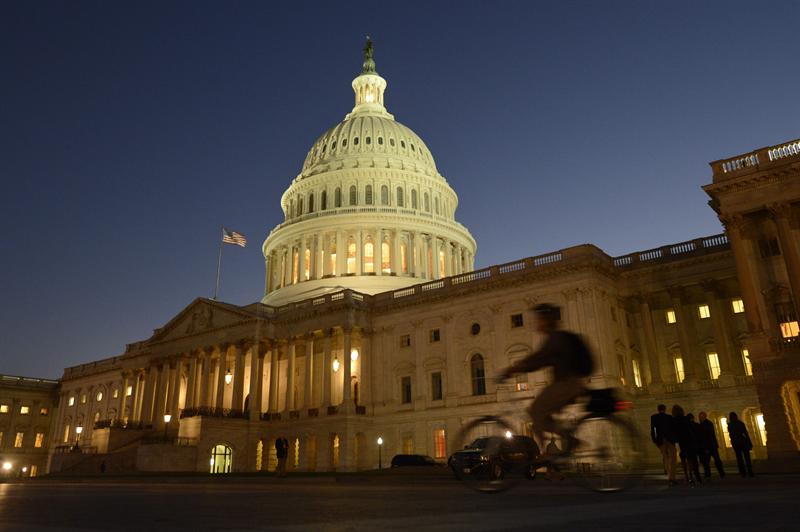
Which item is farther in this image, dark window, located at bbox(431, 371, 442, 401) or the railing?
dark window, located at bbox(431, 371, 442, 401)

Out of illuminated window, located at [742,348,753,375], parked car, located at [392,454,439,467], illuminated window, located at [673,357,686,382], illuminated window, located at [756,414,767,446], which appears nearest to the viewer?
illuminated window, located at [756,414,767,446]

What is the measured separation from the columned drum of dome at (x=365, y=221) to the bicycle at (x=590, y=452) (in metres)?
65.1

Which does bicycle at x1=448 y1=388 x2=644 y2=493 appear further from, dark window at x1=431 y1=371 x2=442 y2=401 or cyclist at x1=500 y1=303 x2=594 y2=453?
dark window at x1=431 y1=371 x2=442 y2=401

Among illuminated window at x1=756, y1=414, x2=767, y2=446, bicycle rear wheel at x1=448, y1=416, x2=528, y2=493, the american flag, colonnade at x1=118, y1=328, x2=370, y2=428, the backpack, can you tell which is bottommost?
bicycle rear wheel at x1=448, y1=416, x2=528, y2=493

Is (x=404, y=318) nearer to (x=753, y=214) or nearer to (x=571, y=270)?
(x=571, y=270)

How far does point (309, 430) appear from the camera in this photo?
60.2 m

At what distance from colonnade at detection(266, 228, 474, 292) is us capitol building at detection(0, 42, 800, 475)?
0.27m

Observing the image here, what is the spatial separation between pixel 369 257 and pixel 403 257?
4.40 m

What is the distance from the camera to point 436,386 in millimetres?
57156

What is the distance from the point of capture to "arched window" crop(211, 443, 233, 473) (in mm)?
59250

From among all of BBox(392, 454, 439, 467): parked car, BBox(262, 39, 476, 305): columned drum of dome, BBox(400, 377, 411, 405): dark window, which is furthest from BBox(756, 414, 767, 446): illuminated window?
→ BBox(262, 39, 476, 305): columned drum of dome

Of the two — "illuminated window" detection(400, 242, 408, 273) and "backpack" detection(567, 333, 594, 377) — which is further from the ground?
"illuminated window" detection(400, 242, 408, 273)

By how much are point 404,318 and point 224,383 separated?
20.6 meters

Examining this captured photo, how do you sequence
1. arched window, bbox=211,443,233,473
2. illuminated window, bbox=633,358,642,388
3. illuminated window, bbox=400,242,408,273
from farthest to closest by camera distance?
1. illuminated window, bbox=400,242,408,273
2. arched window, bbox=211,443,233,473
3. illuminated window, bbox=633,358,642,388
